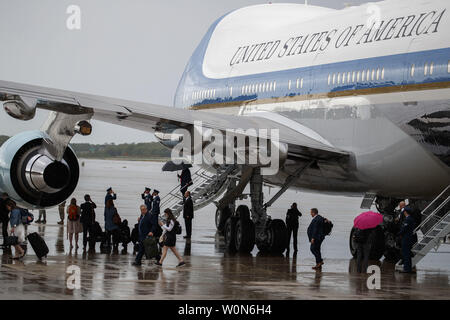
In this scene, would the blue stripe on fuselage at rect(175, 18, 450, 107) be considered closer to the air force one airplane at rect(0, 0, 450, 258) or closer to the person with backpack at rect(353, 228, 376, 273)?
the air force one airplane at rect(0, 0, 450, 258)

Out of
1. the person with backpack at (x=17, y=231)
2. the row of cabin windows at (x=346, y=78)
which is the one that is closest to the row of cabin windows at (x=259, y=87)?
the row of cabin windows at (x=346, y=78)

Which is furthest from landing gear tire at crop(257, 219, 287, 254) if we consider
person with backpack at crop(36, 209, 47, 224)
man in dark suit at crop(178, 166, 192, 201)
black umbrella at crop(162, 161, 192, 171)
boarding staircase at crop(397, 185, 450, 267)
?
person with backpack at crop(36, 209, 47, 224)

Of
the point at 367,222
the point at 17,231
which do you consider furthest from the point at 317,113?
the point at 17,231

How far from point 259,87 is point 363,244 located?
730 cm

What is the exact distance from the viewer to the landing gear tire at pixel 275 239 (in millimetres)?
23938

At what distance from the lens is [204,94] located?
29.5 m

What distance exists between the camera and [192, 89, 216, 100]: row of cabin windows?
28.9 m

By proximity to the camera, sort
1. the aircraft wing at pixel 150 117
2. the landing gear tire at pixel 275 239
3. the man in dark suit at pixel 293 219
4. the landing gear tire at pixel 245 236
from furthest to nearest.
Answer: the man in dark suit at pixel 293 219, the landing gear tire at pixel 275 239, the landing gear tire at pixel 245 236, the aircraft wing at pixel 150 117

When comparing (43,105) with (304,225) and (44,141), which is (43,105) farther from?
(304,225)

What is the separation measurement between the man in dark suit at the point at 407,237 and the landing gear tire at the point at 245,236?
4.78 metres

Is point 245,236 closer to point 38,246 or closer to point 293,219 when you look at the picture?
point 293,219

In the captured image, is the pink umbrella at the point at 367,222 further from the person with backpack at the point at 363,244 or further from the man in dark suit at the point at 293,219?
the man in dark suit at the point at 293,219

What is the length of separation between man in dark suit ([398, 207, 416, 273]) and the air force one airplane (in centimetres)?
108
